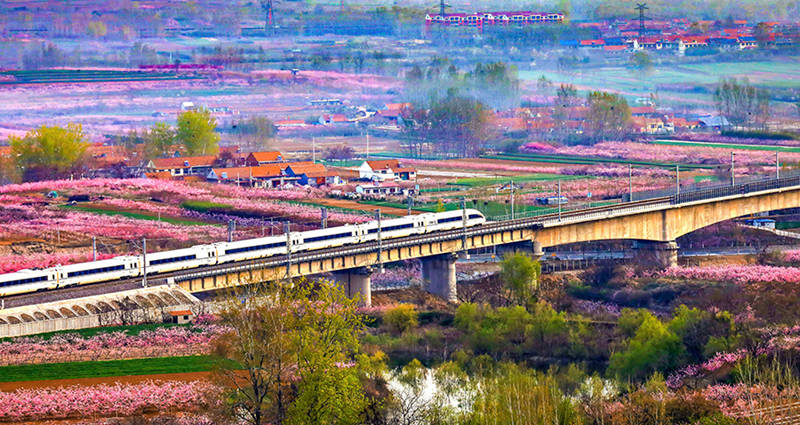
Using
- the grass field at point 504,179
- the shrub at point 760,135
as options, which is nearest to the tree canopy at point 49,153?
the grass field at point 504,179

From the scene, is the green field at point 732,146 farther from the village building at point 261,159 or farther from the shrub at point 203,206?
the shrub at point 203,206

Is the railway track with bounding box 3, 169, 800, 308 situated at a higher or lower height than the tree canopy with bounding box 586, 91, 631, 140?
higher

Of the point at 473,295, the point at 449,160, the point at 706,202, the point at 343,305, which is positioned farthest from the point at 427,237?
the point at 449,160

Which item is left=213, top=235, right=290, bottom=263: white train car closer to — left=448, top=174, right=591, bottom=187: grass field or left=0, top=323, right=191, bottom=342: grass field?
left=0, top=323, right=191, bottom=342: grass field

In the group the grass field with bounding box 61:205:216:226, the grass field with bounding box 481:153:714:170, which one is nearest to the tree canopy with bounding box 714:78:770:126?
the grass field with bounding box 481:153:714:170

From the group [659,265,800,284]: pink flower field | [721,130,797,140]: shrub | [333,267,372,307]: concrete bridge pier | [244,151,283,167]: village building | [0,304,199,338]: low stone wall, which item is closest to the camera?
[0,304,199,338]: low stone wall
